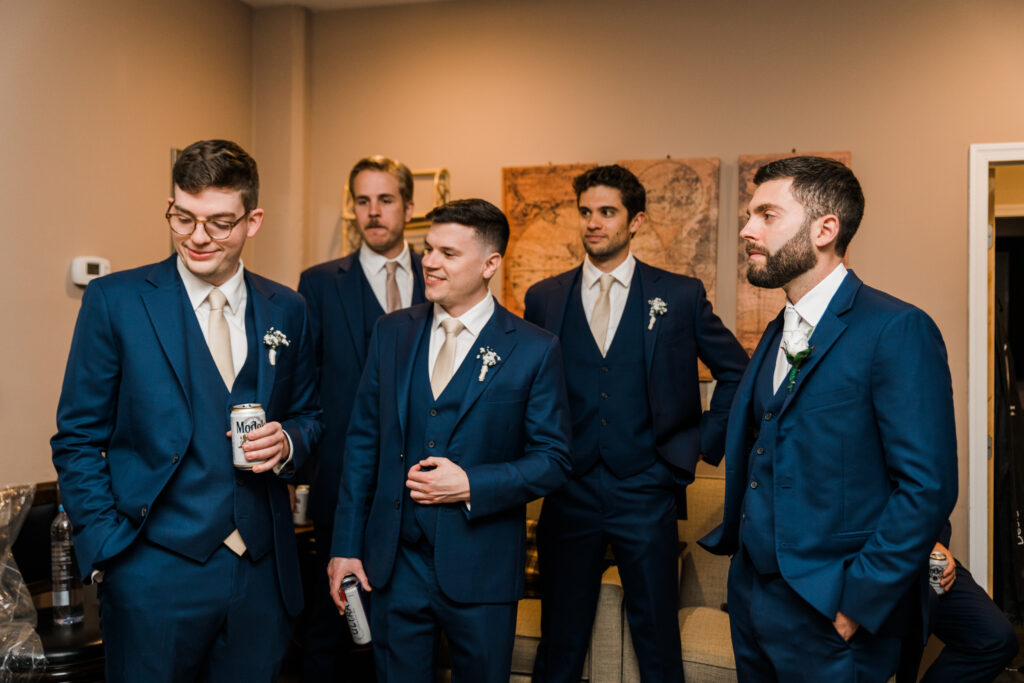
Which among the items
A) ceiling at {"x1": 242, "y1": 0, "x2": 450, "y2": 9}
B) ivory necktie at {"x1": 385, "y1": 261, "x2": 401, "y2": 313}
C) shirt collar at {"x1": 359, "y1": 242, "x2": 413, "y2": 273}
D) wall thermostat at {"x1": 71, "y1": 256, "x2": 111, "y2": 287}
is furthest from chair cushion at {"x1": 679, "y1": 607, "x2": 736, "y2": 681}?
ceiling at {"x1": 242, "y1": 0, "x2": 450, "y2": 9}

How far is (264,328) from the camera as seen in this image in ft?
7.54

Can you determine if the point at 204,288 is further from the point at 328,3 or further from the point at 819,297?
the point at 328,3

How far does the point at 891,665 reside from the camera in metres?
2.05

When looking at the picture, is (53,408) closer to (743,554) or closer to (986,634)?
(743,554)

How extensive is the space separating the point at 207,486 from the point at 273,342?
15.4 inches

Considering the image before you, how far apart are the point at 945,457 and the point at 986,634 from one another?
1476 mm

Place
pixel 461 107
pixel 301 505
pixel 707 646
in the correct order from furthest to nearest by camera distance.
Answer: pixel 461 107
pixel 301 505
pixel 707 646

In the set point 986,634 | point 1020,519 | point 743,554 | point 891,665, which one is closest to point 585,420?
point 743,554

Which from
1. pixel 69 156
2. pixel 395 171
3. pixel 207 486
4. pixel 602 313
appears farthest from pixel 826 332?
pixel 69 156

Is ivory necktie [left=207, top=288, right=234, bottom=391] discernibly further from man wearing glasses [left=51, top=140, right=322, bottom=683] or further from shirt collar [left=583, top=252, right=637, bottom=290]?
shirt collar [left=583, top=252, right=637, bottom=290]

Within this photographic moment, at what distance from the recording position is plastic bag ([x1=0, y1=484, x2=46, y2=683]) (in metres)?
2.50

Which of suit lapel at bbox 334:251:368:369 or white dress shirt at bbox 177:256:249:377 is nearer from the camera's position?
white dress shirt at bbox 177:256:249:377

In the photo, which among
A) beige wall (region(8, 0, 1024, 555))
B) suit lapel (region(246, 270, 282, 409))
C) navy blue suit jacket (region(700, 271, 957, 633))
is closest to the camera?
navy blue suit jacket (region(700, 271, 957, 633))

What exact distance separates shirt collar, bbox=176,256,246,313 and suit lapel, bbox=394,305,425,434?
45 cm
